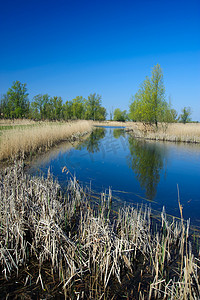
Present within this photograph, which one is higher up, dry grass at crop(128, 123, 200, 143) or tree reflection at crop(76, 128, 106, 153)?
dry grass at crop(128, 123, 200, 143)

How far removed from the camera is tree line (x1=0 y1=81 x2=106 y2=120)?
1307 inches

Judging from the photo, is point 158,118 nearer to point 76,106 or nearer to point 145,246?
point 145,246

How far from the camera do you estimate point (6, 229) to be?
7.95 feet

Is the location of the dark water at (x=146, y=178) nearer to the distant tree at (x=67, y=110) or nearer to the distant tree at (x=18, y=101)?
the distant tree at (x=18, y=101)

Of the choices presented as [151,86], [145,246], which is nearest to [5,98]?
[151,86]

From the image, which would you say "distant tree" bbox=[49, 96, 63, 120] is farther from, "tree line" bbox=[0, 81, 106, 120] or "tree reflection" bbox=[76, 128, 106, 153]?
"tree reflection" bbox=[76, 128, 106, 153]

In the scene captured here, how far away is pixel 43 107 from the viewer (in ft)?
156

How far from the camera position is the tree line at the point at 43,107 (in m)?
33.2

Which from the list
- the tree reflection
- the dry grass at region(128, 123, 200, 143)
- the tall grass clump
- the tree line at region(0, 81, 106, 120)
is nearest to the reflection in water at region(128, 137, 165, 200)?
the tall grass clump

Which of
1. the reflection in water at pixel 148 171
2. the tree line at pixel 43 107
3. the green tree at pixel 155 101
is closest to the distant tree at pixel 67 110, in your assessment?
the tree line at pixel 43 107

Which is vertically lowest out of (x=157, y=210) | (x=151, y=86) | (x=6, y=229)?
(x=157, y=210)

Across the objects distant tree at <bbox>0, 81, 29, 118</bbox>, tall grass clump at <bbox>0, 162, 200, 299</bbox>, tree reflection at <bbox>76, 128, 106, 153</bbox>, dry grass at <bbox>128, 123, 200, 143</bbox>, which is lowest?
tall grass clump at <bbox>0, 162, 200, 299</bbox>

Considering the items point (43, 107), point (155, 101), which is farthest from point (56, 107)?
point (155, 101)

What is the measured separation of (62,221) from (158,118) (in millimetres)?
21220
